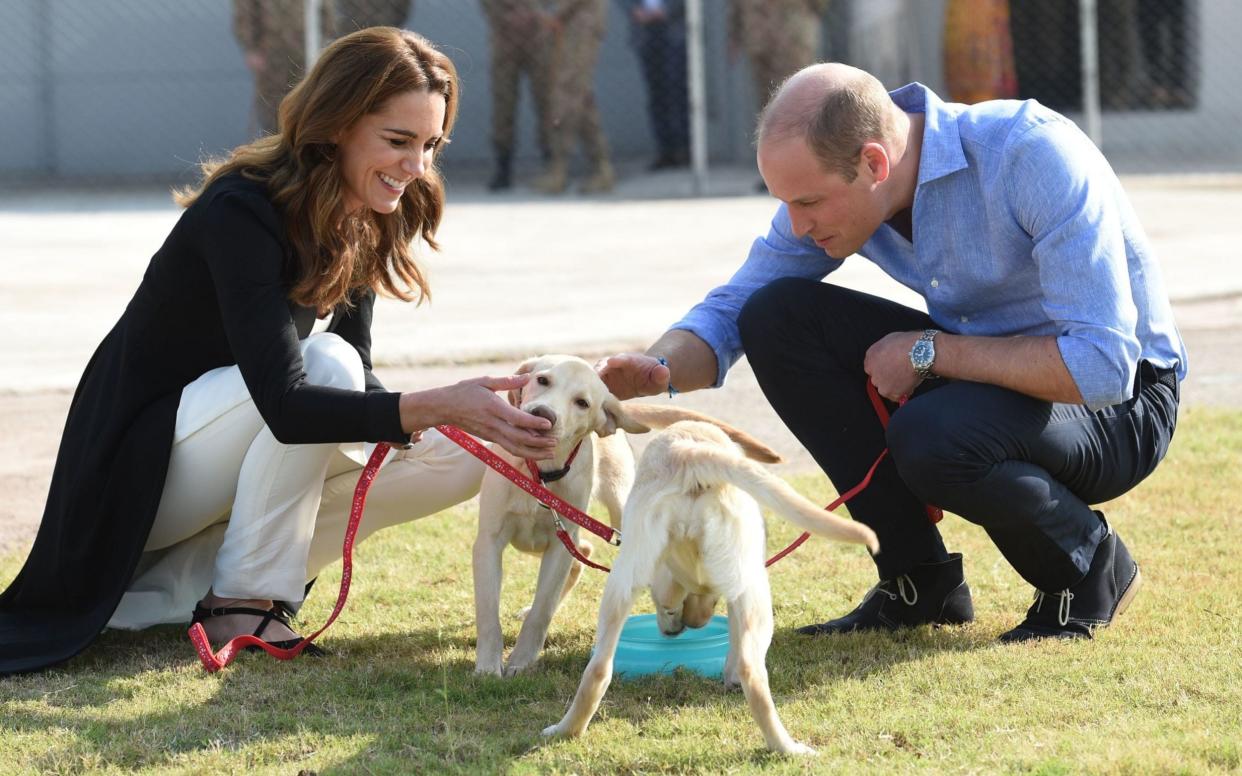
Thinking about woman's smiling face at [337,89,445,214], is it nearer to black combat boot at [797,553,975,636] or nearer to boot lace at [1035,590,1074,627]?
black combat boot at [797,553,975,636]

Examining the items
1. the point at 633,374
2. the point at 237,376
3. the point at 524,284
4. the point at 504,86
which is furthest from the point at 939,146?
the point at 504,86

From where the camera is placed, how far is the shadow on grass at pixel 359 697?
3.15m

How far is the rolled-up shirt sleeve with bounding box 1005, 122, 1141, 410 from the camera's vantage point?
11.3 ft

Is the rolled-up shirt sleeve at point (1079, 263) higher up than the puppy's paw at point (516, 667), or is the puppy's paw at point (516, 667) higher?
the rolled-up shirt sleeve at point (1079, 263)

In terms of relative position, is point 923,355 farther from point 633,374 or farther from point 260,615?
point 260,615

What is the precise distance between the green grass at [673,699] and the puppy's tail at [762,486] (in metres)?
0.46

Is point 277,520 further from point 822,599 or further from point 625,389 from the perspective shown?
point 822,599

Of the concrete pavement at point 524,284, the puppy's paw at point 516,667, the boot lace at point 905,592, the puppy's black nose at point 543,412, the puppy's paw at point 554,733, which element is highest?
the puppy's black nose at point 543,412

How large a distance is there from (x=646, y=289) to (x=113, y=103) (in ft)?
25.2

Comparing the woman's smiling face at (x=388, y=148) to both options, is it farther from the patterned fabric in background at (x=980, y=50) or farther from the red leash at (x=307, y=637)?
the patterned fabric in background at (x=980, y=50)

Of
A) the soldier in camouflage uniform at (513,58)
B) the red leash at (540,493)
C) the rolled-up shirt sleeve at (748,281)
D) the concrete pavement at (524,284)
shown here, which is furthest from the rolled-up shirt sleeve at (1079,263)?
the soldier in camouflage uniform at (513,58)

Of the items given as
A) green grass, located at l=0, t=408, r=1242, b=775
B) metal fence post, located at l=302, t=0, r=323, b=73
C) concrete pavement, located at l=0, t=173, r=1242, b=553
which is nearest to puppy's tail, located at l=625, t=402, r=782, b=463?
green grass, located at l=0, t=408, r=1242, b=775

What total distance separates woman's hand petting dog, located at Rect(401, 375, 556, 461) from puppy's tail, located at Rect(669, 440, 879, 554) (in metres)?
0.36

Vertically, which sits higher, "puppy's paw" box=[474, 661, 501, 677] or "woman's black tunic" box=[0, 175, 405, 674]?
"woman's black tunic" box=[0, 175, 405, 674]
